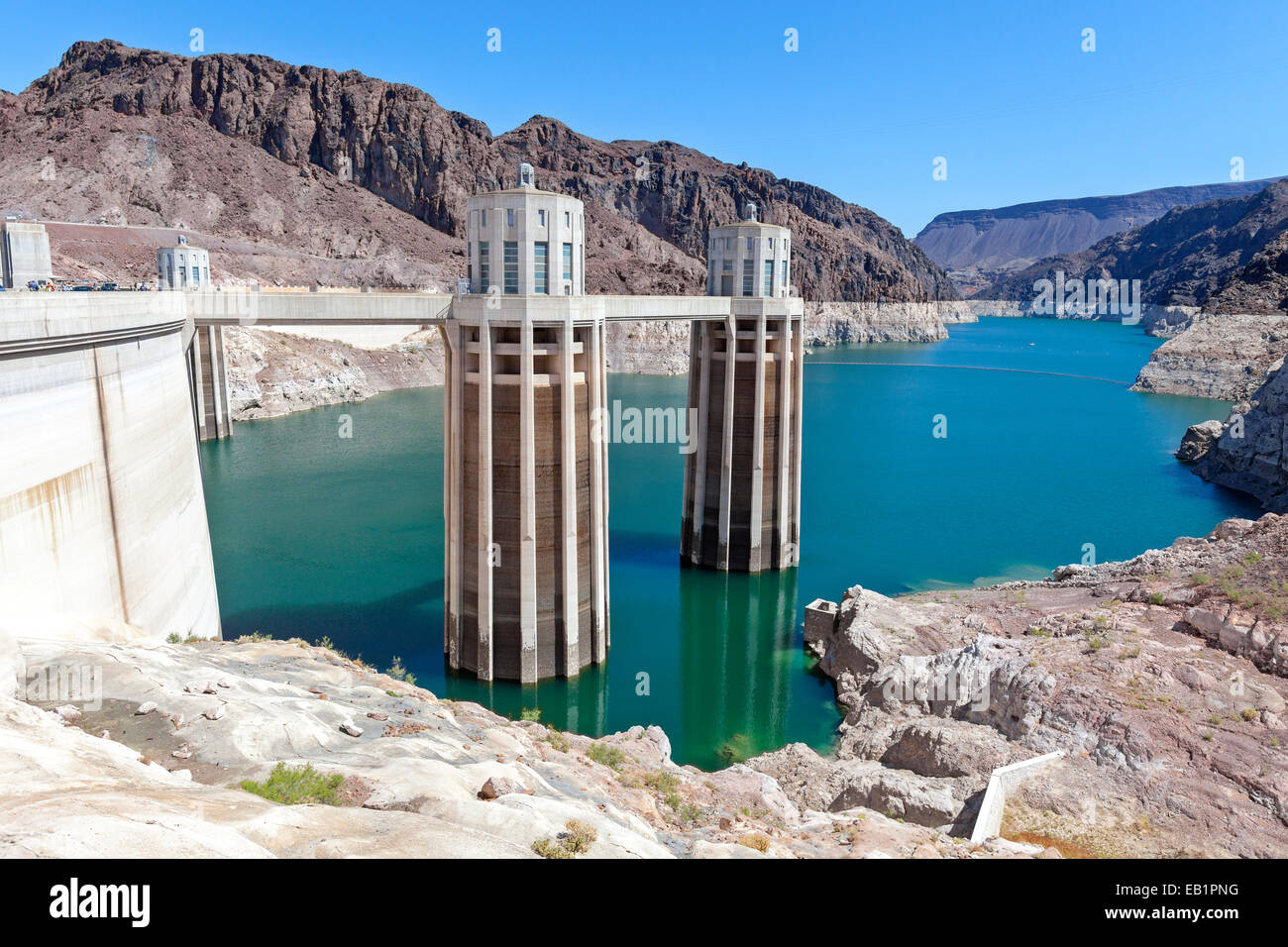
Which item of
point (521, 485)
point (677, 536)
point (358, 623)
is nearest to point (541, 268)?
point (521, 485)

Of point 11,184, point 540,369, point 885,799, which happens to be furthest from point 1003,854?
point 11,184

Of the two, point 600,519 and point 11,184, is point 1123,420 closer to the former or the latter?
point 600,519

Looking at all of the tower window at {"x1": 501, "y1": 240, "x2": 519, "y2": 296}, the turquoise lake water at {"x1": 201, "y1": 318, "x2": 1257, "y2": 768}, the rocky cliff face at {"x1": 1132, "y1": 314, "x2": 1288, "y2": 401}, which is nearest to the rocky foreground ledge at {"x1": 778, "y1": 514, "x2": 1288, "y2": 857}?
the turquoise lake water at {"x1": 201, "y1": 318, "x2": 1257, "y2": 768}

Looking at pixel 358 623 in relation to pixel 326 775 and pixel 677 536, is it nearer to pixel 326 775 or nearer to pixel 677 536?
pixel 677 536

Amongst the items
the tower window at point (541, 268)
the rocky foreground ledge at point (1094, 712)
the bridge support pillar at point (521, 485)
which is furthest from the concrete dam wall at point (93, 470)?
the rocky foreground ledge at point (1094, 712)

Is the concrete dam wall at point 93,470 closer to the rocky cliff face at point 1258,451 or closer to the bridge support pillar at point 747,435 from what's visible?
the bridge support pillar at point 747,435

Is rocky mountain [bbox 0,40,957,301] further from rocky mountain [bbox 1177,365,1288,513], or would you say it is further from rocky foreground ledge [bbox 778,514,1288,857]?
rocky foreground ledge [bbox 778,514,1288,857]
